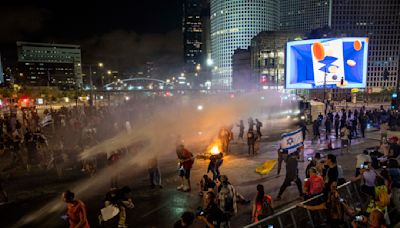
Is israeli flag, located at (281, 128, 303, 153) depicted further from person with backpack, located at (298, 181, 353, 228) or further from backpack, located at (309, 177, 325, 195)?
person with backpack, located at (298, 181, 353, 228)

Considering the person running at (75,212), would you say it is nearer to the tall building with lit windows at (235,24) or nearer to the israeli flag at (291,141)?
the israeli flag at (291,141)

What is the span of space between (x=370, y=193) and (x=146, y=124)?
77.1 ft

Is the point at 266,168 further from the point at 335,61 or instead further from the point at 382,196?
the point at 335,61

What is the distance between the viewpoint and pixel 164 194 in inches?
391

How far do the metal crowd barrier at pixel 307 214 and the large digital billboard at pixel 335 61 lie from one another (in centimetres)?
2495

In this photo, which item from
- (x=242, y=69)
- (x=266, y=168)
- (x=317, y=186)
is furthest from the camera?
(x=242, y=69)

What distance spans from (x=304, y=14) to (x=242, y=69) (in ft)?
176

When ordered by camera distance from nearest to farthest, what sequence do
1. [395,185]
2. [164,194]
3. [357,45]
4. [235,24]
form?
[395,185] < [164,194] < [357,45] < [235,24]

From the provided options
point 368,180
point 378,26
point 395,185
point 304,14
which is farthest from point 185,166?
point 304,14

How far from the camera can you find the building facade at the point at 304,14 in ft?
490

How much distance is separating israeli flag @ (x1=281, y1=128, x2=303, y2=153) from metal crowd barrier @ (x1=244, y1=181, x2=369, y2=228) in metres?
2.80

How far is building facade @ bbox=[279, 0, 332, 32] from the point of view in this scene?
14940 cm

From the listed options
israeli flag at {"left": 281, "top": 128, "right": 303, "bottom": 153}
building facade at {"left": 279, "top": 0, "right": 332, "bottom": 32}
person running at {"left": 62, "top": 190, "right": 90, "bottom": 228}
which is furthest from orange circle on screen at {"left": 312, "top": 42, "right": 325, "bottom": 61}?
building facade at {"left": 279, "top": 0, "right": 332, "bottom": 32}

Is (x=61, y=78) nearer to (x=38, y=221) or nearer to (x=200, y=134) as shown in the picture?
(x=200, y=134)
